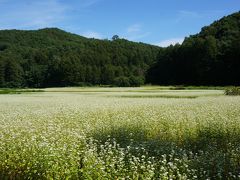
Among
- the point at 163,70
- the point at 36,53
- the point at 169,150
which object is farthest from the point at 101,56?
the point at 169,150

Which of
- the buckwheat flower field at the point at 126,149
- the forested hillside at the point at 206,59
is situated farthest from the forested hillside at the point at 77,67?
the buckwheat flower field at the point at 126,149

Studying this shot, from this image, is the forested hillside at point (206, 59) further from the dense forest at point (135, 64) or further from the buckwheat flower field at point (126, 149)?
the buckwheat flower field at point (126, 149)

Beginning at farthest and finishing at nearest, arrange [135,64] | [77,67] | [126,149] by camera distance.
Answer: [135,64] < [77,67] < [126,149]

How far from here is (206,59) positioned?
92.9 m

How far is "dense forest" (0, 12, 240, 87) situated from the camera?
295 feet

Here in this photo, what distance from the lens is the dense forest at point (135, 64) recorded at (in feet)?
295

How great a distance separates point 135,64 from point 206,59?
6718 cm

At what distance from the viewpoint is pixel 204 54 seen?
310 ft

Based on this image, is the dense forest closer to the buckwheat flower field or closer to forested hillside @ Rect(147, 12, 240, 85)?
forested hillside @ Rect(147, 12, 240, 85)

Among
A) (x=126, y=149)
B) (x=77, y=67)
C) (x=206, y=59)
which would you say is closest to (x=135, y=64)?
(x=77, y=67)

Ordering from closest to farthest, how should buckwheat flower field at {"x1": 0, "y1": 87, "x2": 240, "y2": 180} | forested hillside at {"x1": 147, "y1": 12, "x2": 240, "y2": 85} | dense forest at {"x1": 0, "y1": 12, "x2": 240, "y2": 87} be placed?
buckwheat flower field at {"x1": 0, "y1": 87, "x2": 240, "y2": 180}
forested hillside at {"x1": 147, "y1": 12, "x2": 240, "y2": 85}
dense forest at {"x1": 0, "y1": 12, "x2": 240, "y2": 87}

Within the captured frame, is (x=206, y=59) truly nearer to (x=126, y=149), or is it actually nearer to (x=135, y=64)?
(x=135, y=64)

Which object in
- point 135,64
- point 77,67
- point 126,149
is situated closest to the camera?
point 126,149

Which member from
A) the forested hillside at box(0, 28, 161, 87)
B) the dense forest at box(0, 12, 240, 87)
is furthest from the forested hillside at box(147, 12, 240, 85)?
the forested hillside at box(0, 28, 161, 87)
